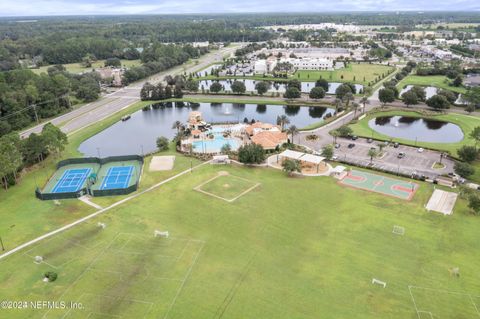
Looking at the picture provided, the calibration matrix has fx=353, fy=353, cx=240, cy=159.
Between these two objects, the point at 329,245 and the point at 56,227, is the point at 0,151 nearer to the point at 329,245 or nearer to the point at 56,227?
the point at 56,227

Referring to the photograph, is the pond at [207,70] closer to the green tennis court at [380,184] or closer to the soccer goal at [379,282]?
the green tennis court at [380,184]

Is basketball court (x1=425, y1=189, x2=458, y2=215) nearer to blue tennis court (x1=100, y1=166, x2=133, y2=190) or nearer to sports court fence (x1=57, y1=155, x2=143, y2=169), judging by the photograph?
blue tennis court (x1=100, y1=166, x2=133, y2=190)

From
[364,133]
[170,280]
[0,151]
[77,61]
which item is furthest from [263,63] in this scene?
[170,280]

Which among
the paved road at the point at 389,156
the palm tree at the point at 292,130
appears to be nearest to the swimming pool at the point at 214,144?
the palm tree at the point at 292,130

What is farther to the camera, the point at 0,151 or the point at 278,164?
the point at 278,164

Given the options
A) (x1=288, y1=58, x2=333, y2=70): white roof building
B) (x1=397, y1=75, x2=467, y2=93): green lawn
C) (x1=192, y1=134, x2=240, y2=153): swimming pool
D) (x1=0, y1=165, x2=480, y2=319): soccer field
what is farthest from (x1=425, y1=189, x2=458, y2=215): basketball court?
(x1=288, y1=58, x2=333, y2=70): white roof building

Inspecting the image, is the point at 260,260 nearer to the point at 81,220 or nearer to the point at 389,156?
the point at 81,220
